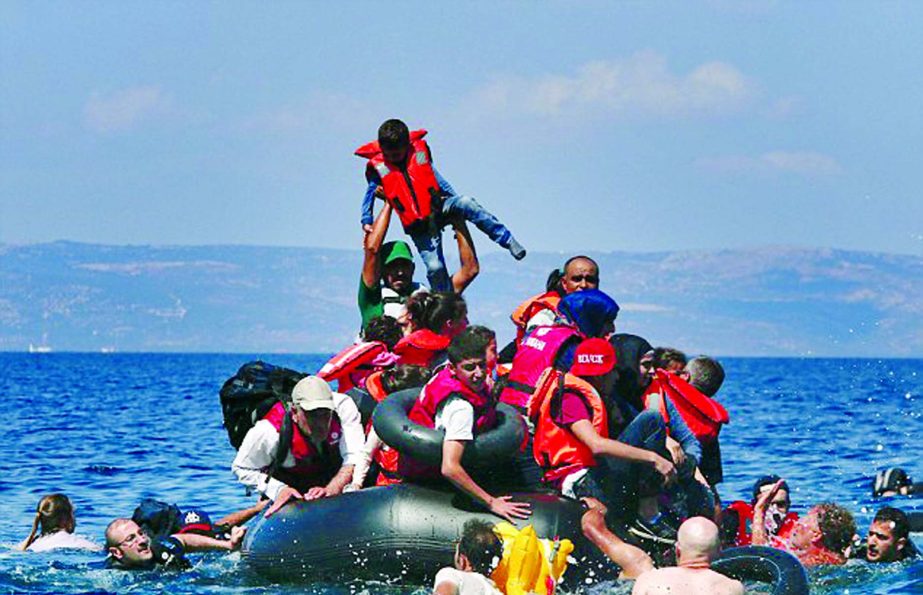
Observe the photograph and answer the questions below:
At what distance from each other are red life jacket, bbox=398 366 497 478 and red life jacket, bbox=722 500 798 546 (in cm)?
297

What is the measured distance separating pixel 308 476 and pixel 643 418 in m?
2.86

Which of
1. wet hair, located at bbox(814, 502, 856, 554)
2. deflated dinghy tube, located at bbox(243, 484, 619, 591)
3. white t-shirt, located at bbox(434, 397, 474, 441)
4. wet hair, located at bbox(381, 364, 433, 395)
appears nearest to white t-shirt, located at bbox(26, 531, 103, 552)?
deflated dinghy tube, located at bbox(243, 484, 619, 591)

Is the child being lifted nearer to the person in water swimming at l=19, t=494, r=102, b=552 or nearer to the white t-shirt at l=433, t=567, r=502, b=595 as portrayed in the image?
the person in water swimming at l=19, t=494, r=102, b=552

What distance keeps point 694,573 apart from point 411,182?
5.57m

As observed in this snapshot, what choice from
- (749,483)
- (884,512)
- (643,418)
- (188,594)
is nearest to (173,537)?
(188,594)

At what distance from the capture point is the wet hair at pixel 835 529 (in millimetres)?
13812

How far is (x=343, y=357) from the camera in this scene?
1383 centimetres

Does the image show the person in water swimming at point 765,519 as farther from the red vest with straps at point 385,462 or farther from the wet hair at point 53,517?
the wet hair at point 53,517

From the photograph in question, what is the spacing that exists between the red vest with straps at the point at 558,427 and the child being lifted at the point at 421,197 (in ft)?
9.17

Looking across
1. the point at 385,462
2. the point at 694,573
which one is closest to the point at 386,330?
the point at 385,462

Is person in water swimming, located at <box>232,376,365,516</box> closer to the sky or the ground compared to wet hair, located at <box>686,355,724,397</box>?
closer to the ground

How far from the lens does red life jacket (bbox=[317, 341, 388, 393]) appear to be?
13.8 meters

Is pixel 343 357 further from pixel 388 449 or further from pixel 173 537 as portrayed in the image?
pixel 173 537

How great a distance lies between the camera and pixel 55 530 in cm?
1546
